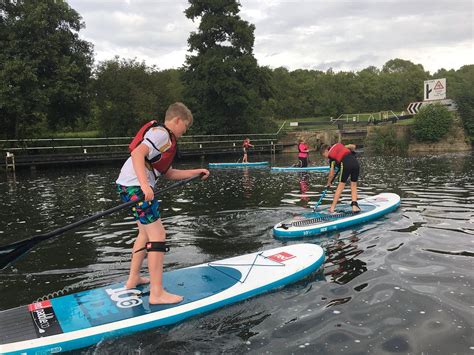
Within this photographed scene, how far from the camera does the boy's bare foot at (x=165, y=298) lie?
15.4ft

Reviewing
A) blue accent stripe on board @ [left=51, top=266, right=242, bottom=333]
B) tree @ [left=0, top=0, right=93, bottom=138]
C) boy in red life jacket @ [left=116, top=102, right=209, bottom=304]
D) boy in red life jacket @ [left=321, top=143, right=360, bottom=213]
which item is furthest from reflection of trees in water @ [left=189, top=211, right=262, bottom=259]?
tree @ [left=0, top=0, right=93, bottom=138]

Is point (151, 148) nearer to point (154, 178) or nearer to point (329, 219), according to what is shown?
point (154, 178)

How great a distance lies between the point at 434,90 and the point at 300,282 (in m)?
45.9

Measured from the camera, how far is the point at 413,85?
271ft

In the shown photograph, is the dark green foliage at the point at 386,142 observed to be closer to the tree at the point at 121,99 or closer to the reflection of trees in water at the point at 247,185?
the tree at the point at 121,99

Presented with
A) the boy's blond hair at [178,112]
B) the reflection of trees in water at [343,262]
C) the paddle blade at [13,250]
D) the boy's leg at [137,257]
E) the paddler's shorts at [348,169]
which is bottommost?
the reflection of trees in water at [343,262]

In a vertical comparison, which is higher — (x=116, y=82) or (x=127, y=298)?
(x=116, y=82)

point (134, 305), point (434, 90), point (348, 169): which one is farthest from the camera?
point (434, 90)

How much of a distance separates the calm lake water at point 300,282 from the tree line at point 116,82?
16972 millimetres

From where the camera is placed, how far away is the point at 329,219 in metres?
8.79

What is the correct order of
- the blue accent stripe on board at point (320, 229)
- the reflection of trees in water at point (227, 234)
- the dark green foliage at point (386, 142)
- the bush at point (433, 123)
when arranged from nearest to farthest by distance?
the reflection of trees in water at point (227, 234)
the blue accent stripe on board at point (320, 229)
the dark green foliage at point (386, 142)
the bush at point (433, 123)

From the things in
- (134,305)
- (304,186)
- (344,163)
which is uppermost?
(344,163)

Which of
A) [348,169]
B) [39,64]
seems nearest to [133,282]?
[348,169]

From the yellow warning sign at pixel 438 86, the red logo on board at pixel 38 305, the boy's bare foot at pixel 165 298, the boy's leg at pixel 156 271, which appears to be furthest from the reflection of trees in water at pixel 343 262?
the yellow warning sign at pixel 438 86
